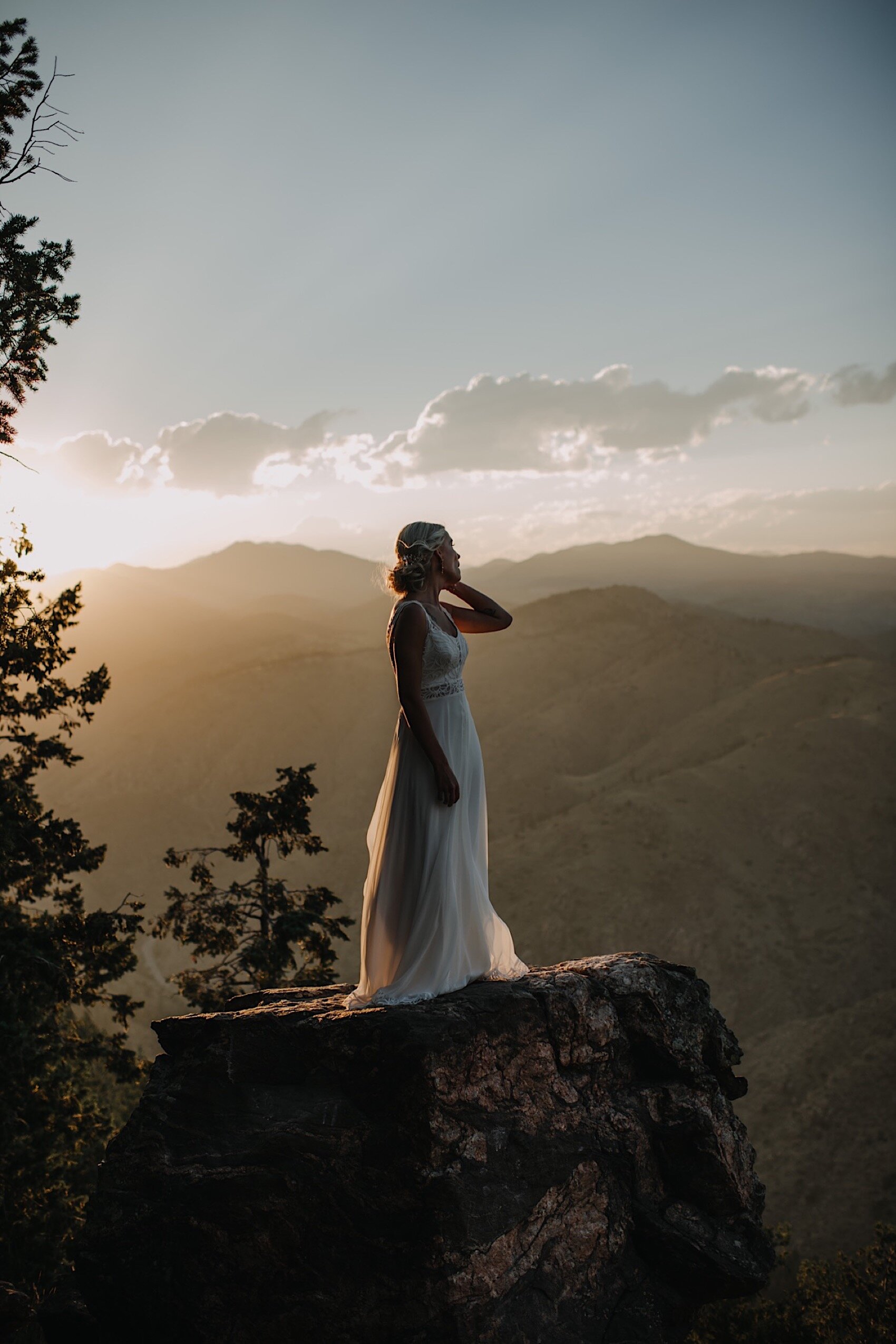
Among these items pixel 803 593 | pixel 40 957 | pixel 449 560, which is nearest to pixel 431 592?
pixel 449 560

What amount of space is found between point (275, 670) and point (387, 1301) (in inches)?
2625

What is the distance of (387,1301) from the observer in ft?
15.1

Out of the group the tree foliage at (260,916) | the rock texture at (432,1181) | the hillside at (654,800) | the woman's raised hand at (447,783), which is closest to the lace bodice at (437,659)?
the woman's raised hand at (447,783)

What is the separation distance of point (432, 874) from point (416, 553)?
2266 mm

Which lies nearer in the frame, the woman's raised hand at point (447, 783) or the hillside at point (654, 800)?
the woman's raised hand at point (447, 783)

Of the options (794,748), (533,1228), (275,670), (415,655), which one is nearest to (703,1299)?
(533,1228)

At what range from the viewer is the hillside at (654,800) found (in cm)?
2600

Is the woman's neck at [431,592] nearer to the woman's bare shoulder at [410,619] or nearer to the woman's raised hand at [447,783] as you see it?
the woman's bare shoulder at [410,619]

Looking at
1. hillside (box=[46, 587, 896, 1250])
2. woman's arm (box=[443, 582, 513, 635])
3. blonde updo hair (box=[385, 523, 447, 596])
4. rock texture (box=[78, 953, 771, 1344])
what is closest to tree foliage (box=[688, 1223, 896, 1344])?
hillside (box=[46, 587, 896, 1250])

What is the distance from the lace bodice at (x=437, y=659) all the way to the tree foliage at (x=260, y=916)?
8409 mm

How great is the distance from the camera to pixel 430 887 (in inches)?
226

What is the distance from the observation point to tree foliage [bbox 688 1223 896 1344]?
15.7m

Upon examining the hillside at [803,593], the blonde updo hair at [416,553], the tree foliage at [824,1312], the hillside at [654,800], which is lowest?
the tree foliage at [824,1312]

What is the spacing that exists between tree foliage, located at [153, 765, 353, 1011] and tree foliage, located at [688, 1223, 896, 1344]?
404 inches
